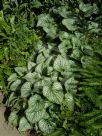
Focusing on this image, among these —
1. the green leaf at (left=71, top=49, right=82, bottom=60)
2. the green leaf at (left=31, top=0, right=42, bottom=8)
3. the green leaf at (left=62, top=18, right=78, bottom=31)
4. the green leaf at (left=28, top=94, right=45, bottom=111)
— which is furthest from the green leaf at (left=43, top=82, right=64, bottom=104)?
the green leaf at (left=31, top=0, right=42, bottom=8)

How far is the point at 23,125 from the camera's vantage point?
172 inches

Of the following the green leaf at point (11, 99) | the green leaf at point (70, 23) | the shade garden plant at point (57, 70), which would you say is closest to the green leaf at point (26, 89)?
the shade garden plant at point (57, 70)

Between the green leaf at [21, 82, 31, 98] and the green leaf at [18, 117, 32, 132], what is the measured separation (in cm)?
31

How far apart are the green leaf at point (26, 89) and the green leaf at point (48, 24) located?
884 millimetres

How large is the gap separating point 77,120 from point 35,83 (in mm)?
751

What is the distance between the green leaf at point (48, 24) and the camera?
16.3ft

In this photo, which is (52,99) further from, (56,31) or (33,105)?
(56,31)

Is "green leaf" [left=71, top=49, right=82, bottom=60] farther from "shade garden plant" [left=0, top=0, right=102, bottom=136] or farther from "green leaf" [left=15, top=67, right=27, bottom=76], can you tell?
"green leaf" [left=15, top=67, right=27, bottom=76]

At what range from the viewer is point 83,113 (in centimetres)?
404

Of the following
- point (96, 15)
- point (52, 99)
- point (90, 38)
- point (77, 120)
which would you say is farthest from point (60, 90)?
point (96, 15)

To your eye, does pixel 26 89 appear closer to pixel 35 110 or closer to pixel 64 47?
pixel 35 110

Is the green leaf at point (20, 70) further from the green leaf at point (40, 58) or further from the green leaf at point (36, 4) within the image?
the green leaf at point (36, 4)

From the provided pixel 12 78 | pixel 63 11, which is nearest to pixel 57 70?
pixel 12 78

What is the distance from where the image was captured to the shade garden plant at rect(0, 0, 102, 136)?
13.3 feet
